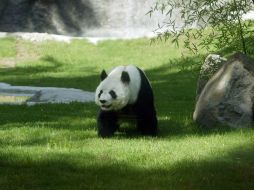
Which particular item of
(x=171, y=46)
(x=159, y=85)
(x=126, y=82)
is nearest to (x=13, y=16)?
(x=171, y=46)

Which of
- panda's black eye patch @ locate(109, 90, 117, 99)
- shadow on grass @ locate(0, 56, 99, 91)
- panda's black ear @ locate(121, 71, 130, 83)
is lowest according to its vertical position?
shadow on grass @ locate(0, 56, 99, 91)

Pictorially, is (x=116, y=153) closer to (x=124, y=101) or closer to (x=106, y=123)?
(x=124, y=101)

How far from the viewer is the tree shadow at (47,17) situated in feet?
102

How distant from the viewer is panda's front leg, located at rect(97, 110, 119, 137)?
8719mm

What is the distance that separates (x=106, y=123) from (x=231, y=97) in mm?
2069

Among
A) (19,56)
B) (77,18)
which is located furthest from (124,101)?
(77,18)

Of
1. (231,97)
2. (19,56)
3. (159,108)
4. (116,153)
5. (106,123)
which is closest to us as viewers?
(116,153)

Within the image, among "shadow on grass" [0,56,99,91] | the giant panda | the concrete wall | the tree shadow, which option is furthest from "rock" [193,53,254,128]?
the tree shadow

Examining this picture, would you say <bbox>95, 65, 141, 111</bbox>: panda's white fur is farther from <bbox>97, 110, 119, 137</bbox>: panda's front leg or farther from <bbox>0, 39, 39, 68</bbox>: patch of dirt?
<bbox>0, 39, 39, 68</bbox>: patch of dirt

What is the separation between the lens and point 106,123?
Answer: 8734 millimetres

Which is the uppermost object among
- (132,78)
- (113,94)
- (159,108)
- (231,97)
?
(132,78)

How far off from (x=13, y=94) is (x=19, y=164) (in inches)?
401

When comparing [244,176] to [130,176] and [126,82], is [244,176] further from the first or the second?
[126,82]

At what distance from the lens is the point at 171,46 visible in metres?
26.5
